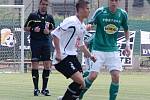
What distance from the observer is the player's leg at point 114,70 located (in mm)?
11922

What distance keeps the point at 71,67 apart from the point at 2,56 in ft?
51.6

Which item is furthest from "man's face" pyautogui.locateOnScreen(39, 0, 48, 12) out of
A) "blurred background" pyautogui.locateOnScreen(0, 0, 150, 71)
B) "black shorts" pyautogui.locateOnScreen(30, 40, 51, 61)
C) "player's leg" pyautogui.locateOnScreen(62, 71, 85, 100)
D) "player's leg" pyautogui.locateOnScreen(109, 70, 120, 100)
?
"blurred background" pyautogui.locateOnScreen(0, 0, 150, 71)

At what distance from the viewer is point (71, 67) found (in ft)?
34.2

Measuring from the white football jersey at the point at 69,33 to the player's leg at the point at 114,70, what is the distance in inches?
64.9

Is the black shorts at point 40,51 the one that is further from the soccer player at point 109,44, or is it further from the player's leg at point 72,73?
the player's leg at point 72,73

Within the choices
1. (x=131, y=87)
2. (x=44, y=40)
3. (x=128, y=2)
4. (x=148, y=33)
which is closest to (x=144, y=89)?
(x=131, y=87)

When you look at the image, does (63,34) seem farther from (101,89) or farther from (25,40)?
(25,40)

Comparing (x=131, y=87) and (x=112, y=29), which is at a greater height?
(x=112, y=29)

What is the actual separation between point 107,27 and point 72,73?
1918mm

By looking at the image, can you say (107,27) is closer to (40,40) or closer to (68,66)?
(68,66)

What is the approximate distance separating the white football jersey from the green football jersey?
1578 millimetres

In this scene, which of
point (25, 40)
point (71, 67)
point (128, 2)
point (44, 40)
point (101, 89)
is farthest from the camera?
point (128, 2)

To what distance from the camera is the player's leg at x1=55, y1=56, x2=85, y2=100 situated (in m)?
10.4

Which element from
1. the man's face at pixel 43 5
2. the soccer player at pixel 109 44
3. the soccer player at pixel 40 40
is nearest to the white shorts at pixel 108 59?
the soccer player at pixel 109 44
